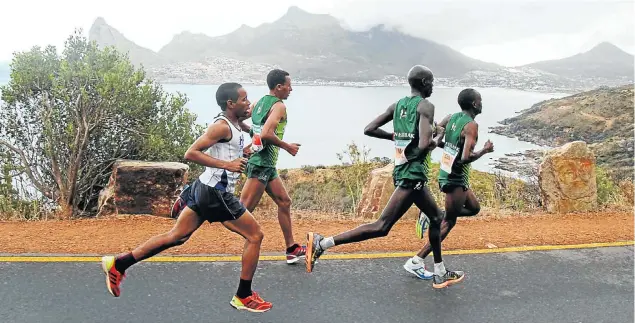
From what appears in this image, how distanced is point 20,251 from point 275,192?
8.65 feet

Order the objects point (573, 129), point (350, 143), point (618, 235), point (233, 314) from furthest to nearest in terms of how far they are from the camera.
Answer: point (573, 129) < point (350, 143) < point (618, 235) < point (233, 314)

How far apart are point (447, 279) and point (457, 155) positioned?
43.4 inches

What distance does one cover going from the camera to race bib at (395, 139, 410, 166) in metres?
4.93

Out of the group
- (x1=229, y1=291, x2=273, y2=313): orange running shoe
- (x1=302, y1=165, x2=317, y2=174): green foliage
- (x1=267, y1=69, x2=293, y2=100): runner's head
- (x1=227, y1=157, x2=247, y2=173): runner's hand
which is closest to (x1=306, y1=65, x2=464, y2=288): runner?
(x1=229, y1=291, x2=273, y2=313): orange running shoe

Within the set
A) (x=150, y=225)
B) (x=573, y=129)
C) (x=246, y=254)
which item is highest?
(x=246, y=254)

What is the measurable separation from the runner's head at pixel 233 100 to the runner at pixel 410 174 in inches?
51.2

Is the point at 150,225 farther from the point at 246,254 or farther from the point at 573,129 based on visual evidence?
the point at 573,129

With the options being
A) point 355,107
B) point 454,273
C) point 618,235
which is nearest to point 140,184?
point 454,273

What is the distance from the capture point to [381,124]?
518 centimetres

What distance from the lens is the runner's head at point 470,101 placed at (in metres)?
5.22

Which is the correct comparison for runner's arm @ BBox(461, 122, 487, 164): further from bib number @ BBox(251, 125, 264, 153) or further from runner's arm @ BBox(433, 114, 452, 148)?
bib number @ BBox(251, 125, 264, 153)

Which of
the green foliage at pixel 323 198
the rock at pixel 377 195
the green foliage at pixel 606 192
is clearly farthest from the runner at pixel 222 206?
the green foliage at pixel 606 192

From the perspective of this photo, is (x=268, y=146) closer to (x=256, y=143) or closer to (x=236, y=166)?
(x=256, y=143)

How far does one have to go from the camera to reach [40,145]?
9.95 metres
